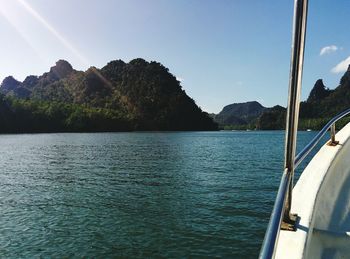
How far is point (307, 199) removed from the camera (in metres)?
3.81

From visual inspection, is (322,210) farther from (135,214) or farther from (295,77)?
(135,214)

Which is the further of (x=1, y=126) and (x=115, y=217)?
(x=1, y=126)

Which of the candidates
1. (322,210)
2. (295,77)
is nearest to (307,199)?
(322,210)

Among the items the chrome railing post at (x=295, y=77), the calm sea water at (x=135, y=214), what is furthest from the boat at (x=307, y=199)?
the calm sea water at (x=135, y=214)

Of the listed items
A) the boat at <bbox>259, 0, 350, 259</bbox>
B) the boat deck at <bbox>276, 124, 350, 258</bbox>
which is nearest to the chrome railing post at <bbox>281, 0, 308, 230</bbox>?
the boat at <bbox>259, 0, 350, 259</bbox>

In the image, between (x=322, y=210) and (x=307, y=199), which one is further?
(x=322, y=210)

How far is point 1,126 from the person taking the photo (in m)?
146

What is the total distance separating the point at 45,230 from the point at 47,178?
14407 mm

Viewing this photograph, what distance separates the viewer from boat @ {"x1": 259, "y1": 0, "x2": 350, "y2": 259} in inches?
83.1

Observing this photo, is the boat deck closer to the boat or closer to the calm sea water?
the boat

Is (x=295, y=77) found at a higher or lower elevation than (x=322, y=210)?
higher

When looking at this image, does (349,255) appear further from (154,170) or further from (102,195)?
(154,170)

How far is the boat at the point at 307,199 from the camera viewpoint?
211 cm

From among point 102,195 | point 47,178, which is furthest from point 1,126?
point 102,195
